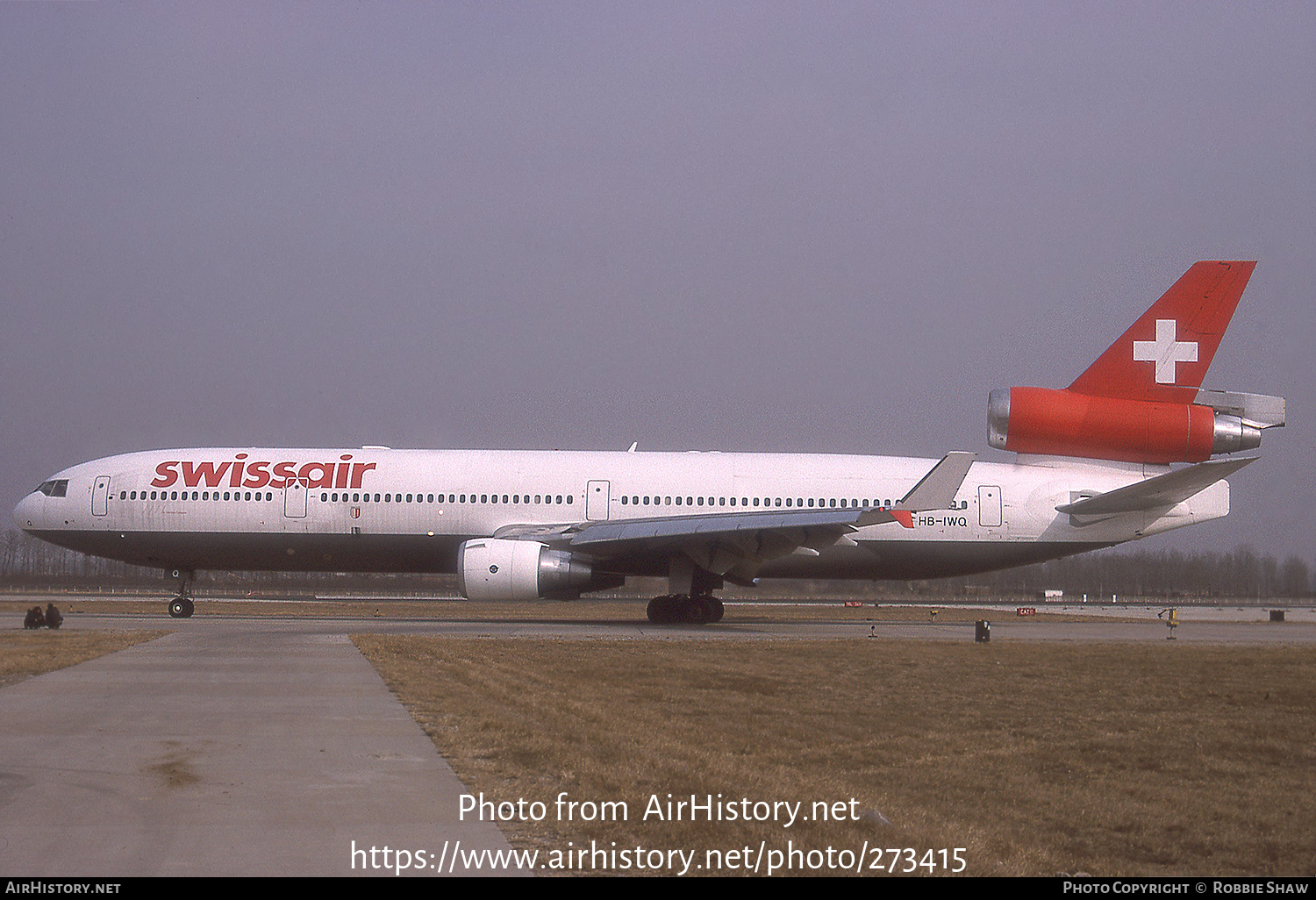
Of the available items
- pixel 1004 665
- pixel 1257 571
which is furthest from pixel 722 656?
pixel 1257 571

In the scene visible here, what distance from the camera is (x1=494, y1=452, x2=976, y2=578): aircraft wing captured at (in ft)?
71.4

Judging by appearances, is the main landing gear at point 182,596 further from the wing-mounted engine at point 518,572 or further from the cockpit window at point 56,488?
the wing-mounted engine at point 518,572

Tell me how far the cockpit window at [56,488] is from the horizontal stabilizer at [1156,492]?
2296 centimetres

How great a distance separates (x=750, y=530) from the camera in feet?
74.1

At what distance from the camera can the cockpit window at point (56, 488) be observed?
2692cm

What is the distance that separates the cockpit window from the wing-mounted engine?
10.8 meters

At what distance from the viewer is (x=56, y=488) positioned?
2706 centimetres

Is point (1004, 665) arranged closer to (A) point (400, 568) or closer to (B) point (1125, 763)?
(B) point (1125, 763)

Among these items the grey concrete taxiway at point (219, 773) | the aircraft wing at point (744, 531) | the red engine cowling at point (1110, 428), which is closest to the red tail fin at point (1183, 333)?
the red engine cowling at point (1110, 428)

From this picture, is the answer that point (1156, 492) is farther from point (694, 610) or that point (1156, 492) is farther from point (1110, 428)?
point (694, 610)

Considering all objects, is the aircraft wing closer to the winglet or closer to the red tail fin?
the winglet

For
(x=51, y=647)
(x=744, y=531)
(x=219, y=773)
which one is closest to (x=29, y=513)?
(x=51, y=647)

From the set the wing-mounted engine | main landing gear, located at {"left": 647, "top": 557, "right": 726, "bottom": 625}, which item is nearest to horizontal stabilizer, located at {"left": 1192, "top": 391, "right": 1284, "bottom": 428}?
main landing gear, located at {"left": 647, "top": 557, "right": 726, "bottom": 625}

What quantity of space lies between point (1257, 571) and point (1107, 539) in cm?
3986
